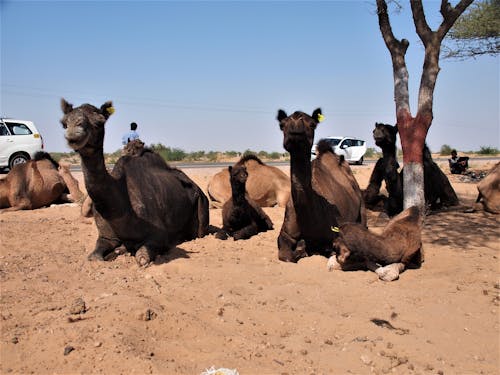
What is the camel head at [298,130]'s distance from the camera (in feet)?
22.5

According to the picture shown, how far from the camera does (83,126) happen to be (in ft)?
21.3

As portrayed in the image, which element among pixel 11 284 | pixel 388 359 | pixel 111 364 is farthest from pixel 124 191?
pixel 388 359

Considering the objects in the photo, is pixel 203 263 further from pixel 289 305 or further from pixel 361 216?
pixel 361 216

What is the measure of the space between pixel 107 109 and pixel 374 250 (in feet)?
12.8

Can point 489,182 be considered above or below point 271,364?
above

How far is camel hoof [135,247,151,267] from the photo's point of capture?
7363mm

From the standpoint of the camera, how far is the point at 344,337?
5.04 meters

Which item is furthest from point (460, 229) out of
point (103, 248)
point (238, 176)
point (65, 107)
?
point (65, 107)

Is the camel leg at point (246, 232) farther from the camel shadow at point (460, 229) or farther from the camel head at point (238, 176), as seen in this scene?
the camel shadow at point (460, 229)

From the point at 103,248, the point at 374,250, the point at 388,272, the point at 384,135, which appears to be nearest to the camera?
the point at 388,272

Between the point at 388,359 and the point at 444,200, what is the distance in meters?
9.04

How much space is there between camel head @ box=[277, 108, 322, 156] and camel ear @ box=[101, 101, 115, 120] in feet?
7.13

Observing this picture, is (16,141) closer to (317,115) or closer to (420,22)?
(420,22)

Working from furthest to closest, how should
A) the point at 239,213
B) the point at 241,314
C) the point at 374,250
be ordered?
the point at 239,213
the point at 374,250
the point at 241,314
